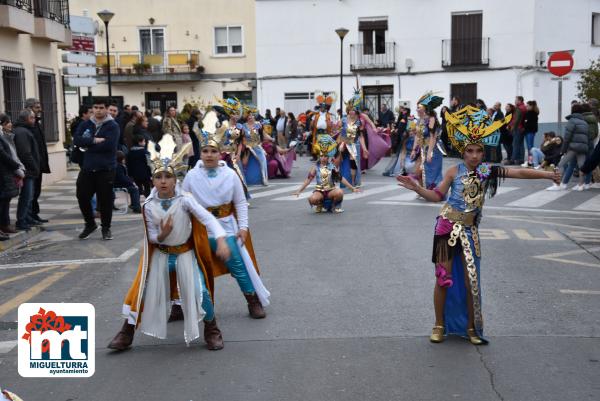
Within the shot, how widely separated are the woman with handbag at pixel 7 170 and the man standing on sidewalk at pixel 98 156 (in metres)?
0.96

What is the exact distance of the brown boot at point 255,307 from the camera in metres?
6.86

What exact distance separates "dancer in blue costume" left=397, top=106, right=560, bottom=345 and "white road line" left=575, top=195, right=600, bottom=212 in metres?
8.53

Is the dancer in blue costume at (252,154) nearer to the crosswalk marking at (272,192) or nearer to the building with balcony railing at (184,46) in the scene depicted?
the crosswalk marking at (272,192)

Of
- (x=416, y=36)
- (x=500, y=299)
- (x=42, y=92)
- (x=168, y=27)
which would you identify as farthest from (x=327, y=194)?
(x=168, y=27)

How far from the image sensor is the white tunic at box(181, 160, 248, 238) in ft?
22.1

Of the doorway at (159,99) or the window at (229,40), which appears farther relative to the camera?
the doorway at (159,99)

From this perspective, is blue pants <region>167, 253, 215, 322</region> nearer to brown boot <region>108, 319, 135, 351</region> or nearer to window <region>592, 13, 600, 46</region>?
brown boot <region>108, 319, 135, 351</region>

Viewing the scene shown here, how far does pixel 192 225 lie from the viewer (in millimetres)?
6023

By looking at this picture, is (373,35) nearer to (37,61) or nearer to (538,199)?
(37,61)

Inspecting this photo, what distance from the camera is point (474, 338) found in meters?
6.01

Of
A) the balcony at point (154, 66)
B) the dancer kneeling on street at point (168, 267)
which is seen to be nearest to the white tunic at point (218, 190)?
the dancer kneeling on street at point (168, 267)

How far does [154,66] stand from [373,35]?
1118 cm

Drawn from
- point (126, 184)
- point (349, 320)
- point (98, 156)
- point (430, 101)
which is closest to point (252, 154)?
point (126, 184)

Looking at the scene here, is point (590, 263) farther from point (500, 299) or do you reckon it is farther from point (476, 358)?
point (476, 358)
